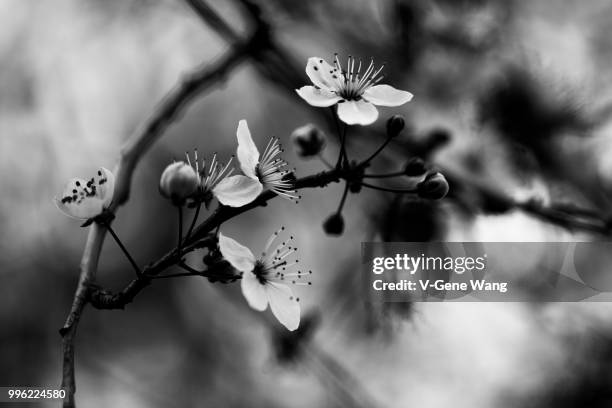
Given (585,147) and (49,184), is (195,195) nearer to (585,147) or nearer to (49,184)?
(585,147)

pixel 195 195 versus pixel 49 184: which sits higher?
pixel 49 184

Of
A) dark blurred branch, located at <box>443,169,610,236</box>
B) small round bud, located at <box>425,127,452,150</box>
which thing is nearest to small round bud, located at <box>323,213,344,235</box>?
dark blurred branch, located at <box>443,169,610,236</box>

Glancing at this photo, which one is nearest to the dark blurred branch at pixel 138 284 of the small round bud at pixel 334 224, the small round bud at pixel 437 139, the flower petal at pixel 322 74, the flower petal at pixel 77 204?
the flower petal at pixel 77 204

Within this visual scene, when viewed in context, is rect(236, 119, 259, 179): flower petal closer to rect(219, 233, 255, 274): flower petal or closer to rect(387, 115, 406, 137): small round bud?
rect(219, 233, 255, 274): flower petal

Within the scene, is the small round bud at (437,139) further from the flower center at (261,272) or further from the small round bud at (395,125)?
the flower center at (261,272)

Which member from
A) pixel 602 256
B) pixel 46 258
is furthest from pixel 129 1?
pixel 602 256

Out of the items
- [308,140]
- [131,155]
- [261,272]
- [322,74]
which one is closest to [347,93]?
[322,74]

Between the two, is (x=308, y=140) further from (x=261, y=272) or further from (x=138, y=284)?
(x=138, y=284)

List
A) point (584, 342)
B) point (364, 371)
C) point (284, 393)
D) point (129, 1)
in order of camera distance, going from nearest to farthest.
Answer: point (584, 342)
point (129, 1)
point (364, 371)
point (284, 393)
